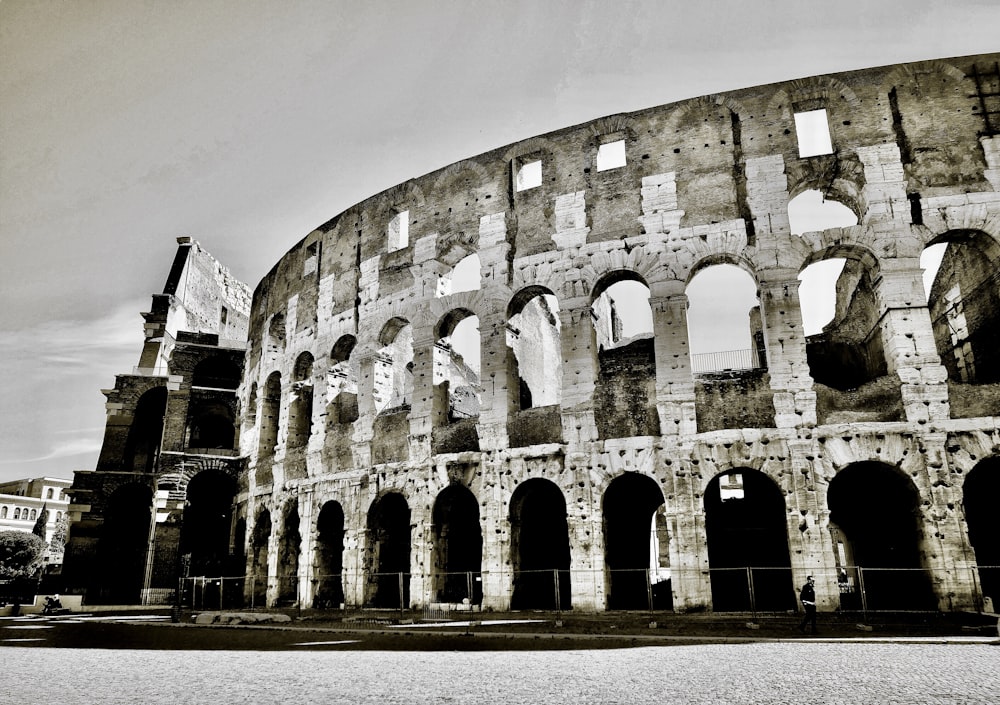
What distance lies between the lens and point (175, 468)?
21125 mm

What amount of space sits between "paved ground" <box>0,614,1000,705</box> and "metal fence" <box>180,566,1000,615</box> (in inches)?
62.2

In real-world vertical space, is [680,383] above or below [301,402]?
below

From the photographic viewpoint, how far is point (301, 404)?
1973cm

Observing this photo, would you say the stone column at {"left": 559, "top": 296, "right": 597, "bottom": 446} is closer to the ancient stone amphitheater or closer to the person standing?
the ancient stone amphitheater

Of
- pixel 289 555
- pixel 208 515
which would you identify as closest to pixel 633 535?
pixel 289 555

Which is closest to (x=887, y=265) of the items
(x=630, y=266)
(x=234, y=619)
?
(x=630, y=266)

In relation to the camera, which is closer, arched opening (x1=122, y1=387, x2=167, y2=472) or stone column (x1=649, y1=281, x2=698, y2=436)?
stone column (x1=649, y1=281, x2=698, y2=436)

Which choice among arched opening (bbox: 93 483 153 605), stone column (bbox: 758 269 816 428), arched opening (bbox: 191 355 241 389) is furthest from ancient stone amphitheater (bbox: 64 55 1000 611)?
arched opening (bbox: 191 355 241 389)

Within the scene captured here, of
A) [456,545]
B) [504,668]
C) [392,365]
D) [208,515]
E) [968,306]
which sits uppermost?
[392,365]

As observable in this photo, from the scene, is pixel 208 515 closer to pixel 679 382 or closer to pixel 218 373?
pixel 218 373

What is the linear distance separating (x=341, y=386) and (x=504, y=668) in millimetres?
12930

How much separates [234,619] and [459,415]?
23.2 ft

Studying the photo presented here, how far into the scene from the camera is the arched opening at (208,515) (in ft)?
71.7

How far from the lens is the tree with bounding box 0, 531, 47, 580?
35719mm
